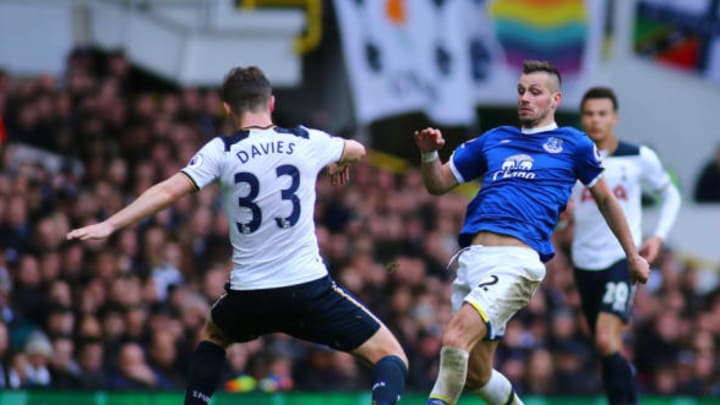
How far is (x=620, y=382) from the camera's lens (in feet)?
39.8

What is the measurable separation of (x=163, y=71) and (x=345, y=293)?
13.0m

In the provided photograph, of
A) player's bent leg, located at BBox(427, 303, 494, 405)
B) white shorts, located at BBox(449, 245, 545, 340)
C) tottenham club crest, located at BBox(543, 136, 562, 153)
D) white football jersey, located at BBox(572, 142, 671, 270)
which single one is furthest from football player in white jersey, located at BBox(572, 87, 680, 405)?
player's bent leg, located at BBox(427, 303, 494, 405)

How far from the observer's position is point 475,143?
10992 mm

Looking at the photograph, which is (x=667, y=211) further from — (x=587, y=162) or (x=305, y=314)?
(x=305, y=314)

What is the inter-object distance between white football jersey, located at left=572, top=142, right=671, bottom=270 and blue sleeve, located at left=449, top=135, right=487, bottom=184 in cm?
189

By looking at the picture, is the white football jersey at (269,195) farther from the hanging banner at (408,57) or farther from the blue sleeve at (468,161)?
the hanging banner at (408,57)

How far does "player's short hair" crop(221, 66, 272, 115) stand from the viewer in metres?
10.0

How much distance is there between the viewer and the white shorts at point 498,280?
10.3m

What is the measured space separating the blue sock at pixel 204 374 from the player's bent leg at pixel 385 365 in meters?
0.88

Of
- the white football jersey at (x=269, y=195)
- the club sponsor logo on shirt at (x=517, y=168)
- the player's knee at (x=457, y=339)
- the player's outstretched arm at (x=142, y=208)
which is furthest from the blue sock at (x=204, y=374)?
the club sponsor logo on shirt at (x=517, y=168)

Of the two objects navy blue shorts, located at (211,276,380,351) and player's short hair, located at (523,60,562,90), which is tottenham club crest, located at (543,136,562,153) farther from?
navy blue shorts, located at (211,276,380,351)

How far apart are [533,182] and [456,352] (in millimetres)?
1236

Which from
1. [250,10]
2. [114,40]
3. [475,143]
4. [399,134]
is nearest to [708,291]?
[399,134]

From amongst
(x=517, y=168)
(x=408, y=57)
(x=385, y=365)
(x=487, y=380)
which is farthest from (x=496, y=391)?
(x=408, y=57)
